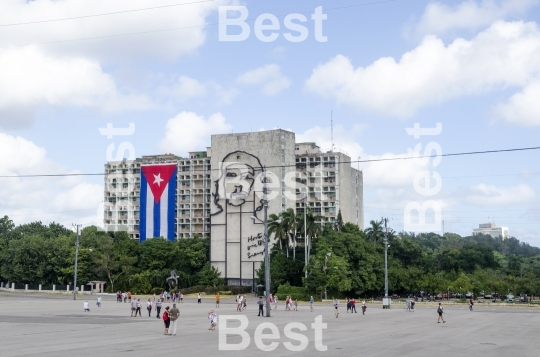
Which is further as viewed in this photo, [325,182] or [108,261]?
[325,182]

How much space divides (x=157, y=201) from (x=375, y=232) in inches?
1487

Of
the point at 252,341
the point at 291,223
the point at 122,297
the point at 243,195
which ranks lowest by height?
the point at 122,297

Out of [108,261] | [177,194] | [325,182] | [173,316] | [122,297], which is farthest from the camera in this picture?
[177,194]

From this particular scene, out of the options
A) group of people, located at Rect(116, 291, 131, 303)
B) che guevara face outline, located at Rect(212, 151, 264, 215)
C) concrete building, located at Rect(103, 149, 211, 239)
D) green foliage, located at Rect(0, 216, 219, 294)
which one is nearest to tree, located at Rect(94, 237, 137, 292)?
green foliage, located at Rect(0, 216, 219, 294)

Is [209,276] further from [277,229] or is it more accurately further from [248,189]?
[277,229]

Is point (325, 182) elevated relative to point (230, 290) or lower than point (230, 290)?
elevated

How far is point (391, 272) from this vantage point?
300 ft

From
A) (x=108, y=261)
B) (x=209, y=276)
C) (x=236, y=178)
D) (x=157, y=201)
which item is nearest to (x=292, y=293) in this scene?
(x=209, y=276)

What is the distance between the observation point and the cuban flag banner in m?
104

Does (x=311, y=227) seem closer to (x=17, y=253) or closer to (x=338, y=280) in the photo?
(x=338, y=280)

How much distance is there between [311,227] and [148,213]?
29.1m

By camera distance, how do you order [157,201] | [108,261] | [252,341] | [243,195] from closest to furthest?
[252,341], [157,201], [108,261], [243,195]

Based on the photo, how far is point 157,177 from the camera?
106750 mm

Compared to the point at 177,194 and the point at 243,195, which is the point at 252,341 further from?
the point at 177,194
